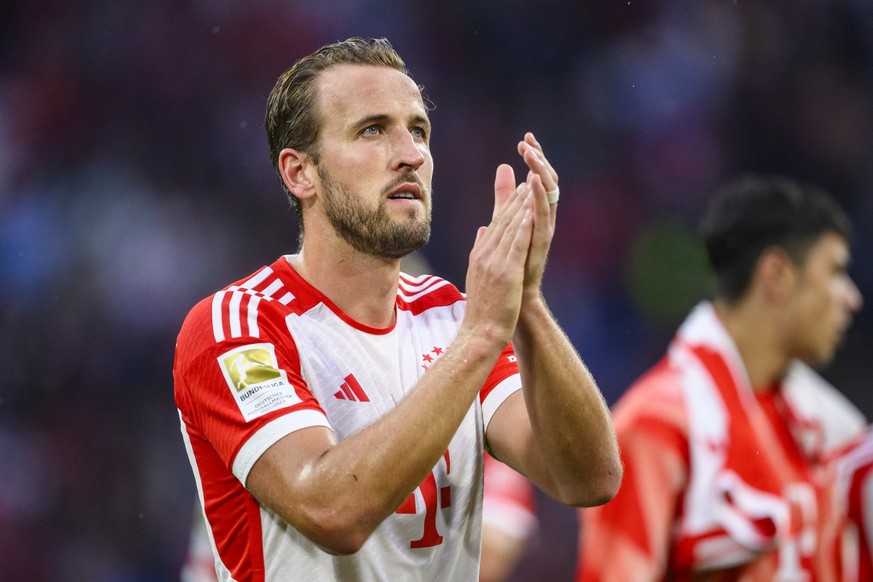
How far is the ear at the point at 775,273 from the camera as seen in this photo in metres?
4.71

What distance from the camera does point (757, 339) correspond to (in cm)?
461

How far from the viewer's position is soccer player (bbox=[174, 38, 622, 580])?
219 centimetres

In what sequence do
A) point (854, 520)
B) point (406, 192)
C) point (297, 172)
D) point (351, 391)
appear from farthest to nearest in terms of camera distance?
point (854, 520)
point (297, 172)
point (406, 192)
point (351, 391)

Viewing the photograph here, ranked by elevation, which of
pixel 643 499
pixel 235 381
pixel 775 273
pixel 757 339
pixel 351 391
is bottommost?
pixel 643 499

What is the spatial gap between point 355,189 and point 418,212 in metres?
0.17

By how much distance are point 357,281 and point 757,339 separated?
244 cm

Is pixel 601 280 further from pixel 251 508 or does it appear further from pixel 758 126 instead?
pixel 251 508

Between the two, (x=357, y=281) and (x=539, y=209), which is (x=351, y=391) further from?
(x=539, y=209)

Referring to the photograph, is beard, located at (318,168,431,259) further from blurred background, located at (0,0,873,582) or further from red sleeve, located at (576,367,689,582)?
blurred background, located at (0,0,873,582)

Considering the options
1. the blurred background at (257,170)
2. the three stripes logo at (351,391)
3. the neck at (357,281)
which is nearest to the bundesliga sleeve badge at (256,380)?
the three stripes logo at (351,391)

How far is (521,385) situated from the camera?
265 centimetres

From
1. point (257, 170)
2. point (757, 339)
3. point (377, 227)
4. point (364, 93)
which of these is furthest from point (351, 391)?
point (257, 170)

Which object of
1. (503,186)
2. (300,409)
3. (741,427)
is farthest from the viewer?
(741,427)

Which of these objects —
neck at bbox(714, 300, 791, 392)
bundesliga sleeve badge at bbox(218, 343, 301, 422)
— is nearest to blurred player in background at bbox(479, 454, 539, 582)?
neck at bbox(714, 300, 791, 392)
